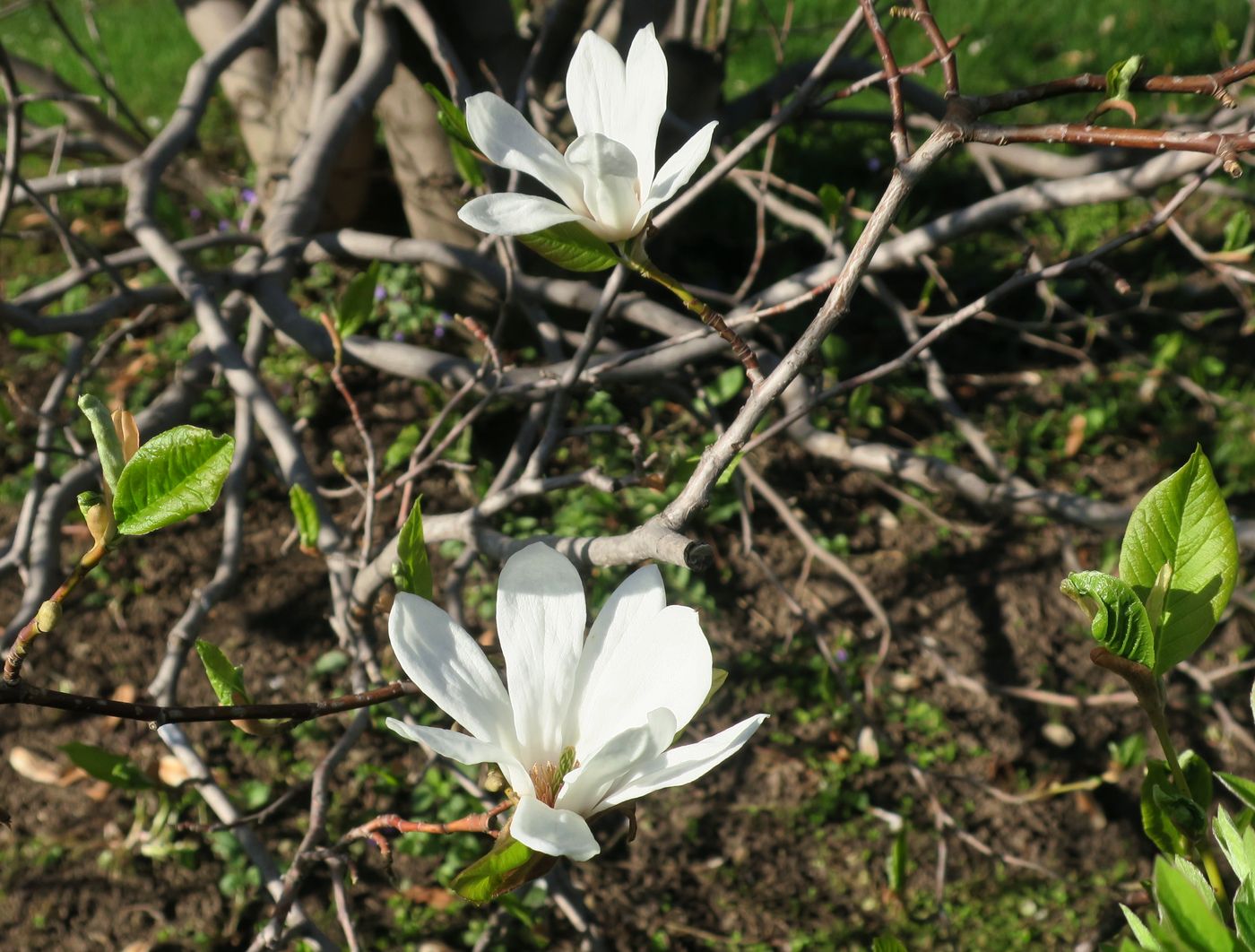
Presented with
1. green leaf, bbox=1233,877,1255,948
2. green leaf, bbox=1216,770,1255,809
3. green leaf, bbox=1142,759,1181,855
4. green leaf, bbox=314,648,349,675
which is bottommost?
green leaf, bbox=314,648,349,675

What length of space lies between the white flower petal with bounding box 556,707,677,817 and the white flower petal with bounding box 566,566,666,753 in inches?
2.4

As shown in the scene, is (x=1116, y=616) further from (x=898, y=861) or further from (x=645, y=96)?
(x=898, y=861)

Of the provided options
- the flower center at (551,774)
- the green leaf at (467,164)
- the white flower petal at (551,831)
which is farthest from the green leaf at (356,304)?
the white flower petal at (551,831)

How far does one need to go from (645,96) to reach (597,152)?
114mm

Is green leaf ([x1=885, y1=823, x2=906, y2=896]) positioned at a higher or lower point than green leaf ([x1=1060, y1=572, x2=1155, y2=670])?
lower

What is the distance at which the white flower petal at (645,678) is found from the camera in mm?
651

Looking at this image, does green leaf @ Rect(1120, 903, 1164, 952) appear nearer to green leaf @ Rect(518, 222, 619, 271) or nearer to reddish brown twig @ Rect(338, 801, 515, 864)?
reddish brown twig @ Rect(338, 801, 515, 864)

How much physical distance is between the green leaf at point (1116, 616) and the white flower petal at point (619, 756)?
256 mm

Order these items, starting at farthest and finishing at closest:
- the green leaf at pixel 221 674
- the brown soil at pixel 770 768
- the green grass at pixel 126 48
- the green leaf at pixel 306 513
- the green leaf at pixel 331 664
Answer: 1. the green grass at pixel 126 48
2. the green leaf at pixel 331 664
3. the brown soil at pixel 770 768
4. the green leaf at pixel 306 513
5. the green leaf at pixel 221 674

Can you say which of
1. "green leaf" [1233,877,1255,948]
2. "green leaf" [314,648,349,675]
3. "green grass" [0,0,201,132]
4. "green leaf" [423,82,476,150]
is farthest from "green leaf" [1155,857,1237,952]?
"green grass" [0,0,201,132]

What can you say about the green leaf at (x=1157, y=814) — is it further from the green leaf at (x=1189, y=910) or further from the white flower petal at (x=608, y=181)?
the white flower petal at (x=608, y=181)

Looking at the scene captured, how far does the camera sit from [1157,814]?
0.72m

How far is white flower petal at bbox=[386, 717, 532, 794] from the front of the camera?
58 centimetres

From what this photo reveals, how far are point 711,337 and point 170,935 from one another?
4.59 feet
